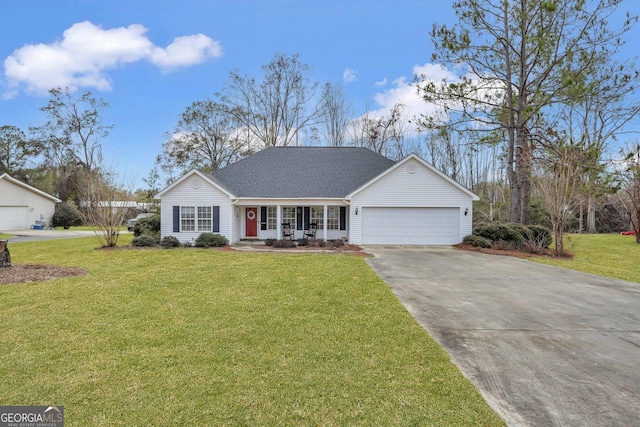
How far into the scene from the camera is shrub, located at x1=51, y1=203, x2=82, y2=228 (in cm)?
3061

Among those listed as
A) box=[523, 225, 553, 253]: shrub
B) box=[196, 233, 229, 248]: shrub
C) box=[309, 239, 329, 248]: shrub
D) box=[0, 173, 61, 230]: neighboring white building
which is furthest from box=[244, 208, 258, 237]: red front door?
box=[0, 173, 61, 230]: neighboring white building

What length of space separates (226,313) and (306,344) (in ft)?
6.32

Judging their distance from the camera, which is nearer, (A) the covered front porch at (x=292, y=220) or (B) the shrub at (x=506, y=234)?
(B) the shrub at (x=506, y=234)

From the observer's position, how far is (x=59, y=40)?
1730cm

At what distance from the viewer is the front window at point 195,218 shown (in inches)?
645

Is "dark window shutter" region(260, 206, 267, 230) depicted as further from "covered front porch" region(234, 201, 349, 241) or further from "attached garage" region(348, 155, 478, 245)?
"attached garage" region(348, 155, 478, 245)

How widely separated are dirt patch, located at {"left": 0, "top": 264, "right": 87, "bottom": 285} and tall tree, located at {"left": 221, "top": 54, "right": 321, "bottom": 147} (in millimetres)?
21579

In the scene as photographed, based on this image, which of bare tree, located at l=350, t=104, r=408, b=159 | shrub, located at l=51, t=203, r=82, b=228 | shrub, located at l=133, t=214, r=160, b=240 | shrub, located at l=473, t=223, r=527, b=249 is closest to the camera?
shrub, located at l=473, t=223, r=527, b=249

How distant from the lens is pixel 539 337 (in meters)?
4.70

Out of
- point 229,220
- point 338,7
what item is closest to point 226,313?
point 229,220

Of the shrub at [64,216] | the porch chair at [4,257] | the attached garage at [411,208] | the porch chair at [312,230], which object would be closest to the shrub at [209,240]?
the porch chair at [312,230]

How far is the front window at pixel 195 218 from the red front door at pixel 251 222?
2.55 metres

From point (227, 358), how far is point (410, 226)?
45.9 feet

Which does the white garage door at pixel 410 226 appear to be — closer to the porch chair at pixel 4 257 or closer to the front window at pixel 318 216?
the front window at pixel 318 216
